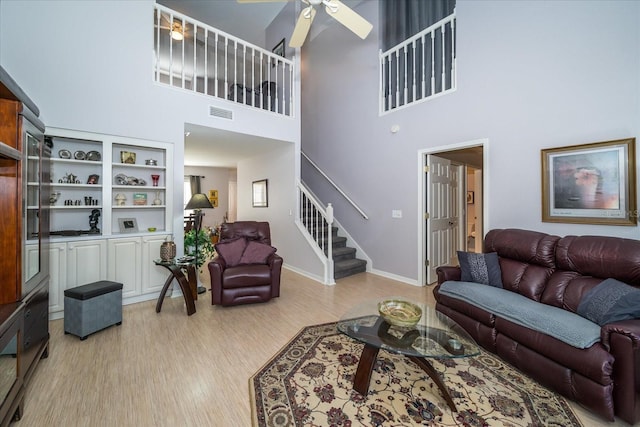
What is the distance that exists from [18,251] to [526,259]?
13.3 feet

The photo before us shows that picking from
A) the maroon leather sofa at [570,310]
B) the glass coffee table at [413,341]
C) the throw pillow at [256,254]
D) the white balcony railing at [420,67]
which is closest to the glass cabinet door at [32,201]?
the throw pillow at [256,254]

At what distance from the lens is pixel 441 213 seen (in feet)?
14.8

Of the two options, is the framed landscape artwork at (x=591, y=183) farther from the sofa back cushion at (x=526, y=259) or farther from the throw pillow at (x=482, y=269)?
the throw pillow at (x=482, y=269)

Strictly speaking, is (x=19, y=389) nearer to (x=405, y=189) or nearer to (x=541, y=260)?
(x=541, y=260)

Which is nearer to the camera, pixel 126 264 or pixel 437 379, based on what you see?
pixel 437 379

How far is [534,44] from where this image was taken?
3.00 m

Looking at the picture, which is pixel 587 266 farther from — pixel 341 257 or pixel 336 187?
pixel 336 187

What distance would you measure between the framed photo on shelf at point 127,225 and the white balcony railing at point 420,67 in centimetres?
415

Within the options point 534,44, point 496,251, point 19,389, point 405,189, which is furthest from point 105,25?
point 496,251

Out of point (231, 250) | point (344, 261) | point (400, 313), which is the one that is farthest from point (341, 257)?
point (400, 313)

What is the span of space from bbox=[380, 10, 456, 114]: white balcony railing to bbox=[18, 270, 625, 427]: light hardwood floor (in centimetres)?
324

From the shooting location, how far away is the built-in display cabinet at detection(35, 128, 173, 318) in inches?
119

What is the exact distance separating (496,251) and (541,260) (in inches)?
16.4

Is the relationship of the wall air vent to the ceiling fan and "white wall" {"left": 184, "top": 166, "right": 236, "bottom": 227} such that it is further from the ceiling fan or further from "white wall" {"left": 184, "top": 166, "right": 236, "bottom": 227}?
"white wall" {"left": 184, "top": 166, "right": 236, "bottom": 227}
